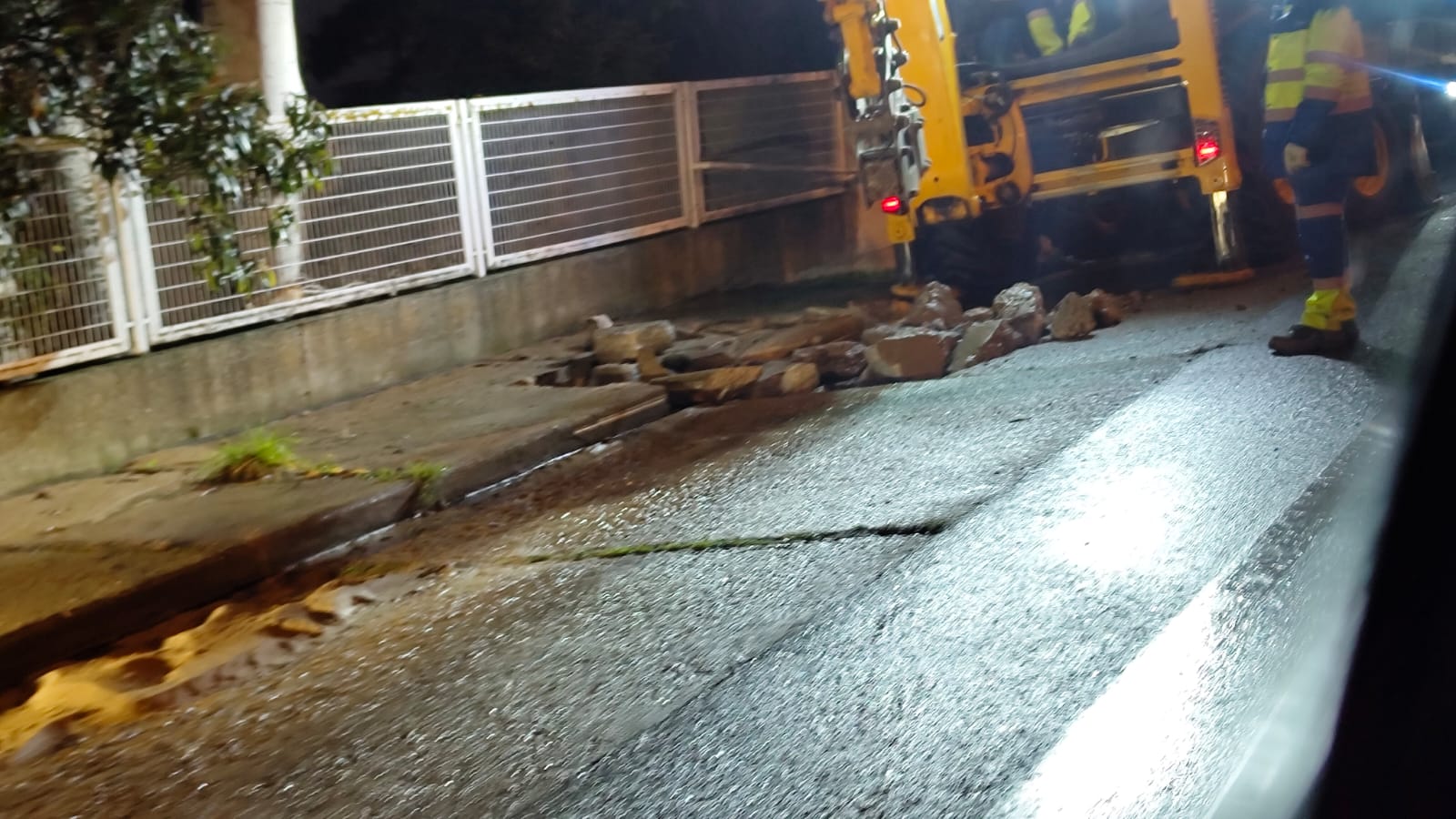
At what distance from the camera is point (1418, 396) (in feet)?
21.5

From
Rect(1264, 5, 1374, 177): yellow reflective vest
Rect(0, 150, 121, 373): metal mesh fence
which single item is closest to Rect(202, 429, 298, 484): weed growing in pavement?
Rect(0, 150, 121, 373): metal mesh fence

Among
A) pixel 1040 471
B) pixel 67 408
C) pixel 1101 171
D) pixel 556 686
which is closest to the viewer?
pixel 556 686

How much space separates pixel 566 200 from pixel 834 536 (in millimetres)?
6041

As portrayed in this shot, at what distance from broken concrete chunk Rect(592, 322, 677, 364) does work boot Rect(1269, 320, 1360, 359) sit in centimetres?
393

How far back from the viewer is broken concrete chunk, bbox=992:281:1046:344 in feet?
29.6

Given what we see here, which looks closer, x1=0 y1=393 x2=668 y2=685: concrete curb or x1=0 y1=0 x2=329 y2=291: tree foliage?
x1=0 y1=393 x2=668 y2=685: concrete curb

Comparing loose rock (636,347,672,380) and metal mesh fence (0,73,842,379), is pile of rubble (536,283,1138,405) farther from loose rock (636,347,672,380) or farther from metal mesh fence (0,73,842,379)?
metal mesh fence (0,73,842,379)

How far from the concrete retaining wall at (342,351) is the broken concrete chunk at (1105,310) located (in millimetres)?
3793

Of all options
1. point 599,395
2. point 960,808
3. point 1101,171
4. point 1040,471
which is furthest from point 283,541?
point 1101,171

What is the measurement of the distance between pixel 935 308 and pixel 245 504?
483cm

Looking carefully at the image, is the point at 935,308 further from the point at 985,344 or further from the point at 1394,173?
the point at 1394,173

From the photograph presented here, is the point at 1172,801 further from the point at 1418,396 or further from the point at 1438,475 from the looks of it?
the point at 1418,396

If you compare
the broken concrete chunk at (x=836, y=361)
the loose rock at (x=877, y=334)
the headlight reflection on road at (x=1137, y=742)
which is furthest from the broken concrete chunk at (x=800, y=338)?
the headlight reflection on road at (x=1137, y=742)

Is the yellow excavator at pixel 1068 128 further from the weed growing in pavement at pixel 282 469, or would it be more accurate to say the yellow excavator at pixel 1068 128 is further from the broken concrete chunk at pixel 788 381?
the weed growing in pavement at pixel 282 469
